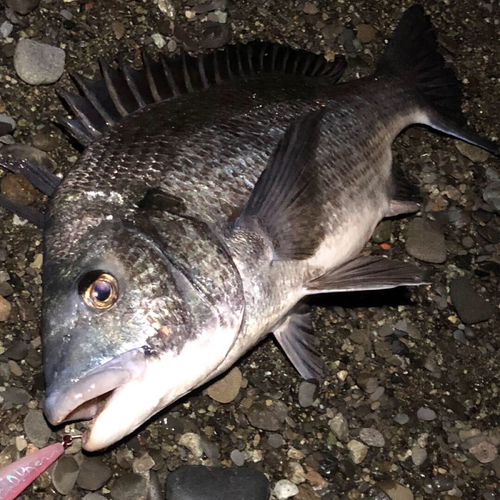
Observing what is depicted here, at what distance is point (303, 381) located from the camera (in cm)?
319

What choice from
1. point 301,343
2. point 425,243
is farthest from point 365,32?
Result: point 301,343

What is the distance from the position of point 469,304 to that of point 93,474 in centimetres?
209

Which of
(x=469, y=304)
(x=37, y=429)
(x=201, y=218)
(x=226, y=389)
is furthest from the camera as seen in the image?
(x=469, y=304)

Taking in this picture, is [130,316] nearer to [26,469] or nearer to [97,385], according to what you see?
[97,385]

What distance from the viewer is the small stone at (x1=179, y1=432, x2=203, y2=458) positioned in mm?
2924

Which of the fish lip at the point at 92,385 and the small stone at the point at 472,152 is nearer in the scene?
the fish lip at the point at 92,385

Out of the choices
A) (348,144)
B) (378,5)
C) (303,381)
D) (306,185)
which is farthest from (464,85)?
(303,381)

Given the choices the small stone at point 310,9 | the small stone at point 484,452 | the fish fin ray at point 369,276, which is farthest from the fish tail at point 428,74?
the small stone at point 484,452

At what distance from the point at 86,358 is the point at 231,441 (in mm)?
1057

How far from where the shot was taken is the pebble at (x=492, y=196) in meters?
3.96

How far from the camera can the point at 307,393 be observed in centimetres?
318

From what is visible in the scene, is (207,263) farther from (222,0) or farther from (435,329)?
(222,0)

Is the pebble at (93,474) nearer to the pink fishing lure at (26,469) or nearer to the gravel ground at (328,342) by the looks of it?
the gravel ground at (328,342)

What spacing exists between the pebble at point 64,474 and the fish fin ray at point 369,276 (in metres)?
1.19
